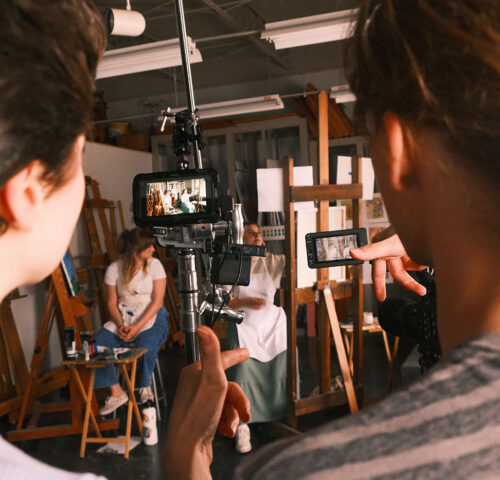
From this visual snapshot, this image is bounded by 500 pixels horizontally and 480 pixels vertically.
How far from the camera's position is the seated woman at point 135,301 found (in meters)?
3.80

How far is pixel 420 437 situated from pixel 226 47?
23.0 ft

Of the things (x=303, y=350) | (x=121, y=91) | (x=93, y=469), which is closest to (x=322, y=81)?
(x=121, y=91)

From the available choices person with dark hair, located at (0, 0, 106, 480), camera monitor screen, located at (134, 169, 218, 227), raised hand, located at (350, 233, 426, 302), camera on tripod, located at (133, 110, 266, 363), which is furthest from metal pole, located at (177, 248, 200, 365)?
person with dark hair, located at (0, 0, 106, 480)

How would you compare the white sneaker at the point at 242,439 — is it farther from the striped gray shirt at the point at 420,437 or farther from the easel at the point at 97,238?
the striped gray shirt at the point at 420,437

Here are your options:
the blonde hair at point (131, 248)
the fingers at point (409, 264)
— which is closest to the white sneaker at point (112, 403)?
the blonde hair at point (131, 248)

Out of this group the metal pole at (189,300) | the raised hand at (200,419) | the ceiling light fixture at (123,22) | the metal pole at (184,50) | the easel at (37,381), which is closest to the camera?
the raised hand at (200,419)

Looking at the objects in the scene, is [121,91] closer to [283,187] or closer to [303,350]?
[303,350]

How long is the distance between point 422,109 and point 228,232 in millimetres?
1056

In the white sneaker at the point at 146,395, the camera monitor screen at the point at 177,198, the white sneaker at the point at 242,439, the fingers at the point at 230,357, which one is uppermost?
the camera monitor screen at the point at 177,198

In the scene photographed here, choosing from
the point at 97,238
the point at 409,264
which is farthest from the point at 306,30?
the point at 97,238

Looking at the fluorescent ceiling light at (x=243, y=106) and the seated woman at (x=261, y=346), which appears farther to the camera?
the fluorescent ceiling light at (x=243, y=106)

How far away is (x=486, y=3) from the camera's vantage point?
0.41 meters

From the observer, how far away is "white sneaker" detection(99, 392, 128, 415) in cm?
361

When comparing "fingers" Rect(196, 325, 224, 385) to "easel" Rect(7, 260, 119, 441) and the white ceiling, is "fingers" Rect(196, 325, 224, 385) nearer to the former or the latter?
"easel" Rect(7, 260, 119, 441)
